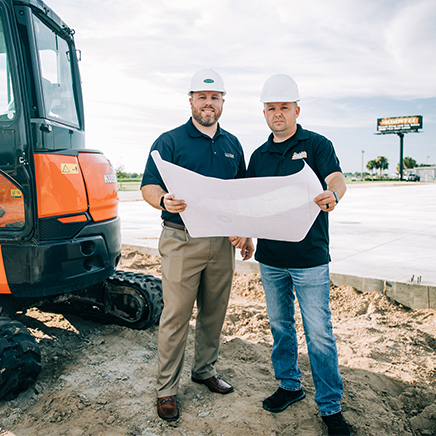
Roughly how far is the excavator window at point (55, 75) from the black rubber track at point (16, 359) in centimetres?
166

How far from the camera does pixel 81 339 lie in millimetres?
4117

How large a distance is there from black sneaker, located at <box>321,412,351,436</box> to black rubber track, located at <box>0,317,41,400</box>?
207 centimetres

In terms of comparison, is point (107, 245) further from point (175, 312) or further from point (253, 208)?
point (253, 208)

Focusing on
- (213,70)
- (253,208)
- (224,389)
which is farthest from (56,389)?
(213,70)

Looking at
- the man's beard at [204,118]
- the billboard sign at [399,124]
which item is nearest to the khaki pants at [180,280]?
the man's beard at [204,118]

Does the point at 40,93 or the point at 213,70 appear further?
the point at 40,93

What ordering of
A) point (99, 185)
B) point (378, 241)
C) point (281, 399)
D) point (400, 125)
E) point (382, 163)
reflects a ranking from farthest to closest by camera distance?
point (382, 163)
point (400, 125)
point (378, 241)
point (99, 185)
point (281, 399)

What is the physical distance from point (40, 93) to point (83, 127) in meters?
0.85

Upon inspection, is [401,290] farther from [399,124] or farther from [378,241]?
[399,124]

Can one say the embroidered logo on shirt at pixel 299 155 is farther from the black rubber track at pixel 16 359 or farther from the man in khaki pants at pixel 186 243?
the black rubber track at pixel 16 359

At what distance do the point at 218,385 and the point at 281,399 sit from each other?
500 mm

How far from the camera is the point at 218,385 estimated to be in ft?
10.3

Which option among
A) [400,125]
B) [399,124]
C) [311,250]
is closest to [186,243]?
[311,250]

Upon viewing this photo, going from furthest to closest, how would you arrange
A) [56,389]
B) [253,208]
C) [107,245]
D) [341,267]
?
[341,267]
[107,245]
[56,389]
[253,208]
